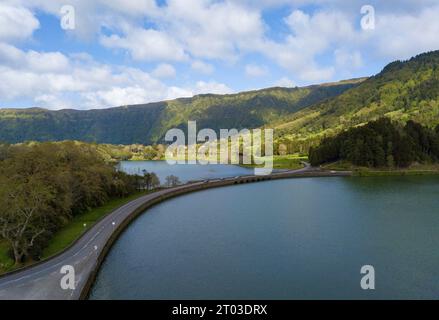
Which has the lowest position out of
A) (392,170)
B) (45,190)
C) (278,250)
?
(278,250)

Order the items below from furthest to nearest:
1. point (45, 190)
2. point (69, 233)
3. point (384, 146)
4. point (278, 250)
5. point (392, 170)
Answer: point (384, 146), point (392, 170), point (69, 233), point (45, 190), point (278, 250)

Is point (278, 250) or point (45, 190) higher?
point (45, 190)

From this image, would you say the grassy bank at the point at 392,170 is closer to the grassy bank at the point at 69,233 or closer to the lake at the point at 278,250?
the lake at the point at 278,250

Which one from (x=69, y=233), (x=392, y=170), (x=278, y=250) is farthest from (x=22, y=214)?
(x=392, y=170)

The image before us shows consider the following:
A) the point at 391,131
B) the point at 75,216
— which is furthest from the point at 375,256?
the point at 391,131

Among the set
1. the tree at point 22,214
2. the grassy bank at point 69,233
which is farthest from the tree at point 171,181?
the tree at point 22,214

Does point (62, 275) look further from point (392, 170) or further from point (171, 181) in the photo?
point (392, 170)

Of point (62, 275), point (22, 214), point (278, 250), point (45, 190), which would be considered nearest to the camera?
point (62, 275)
